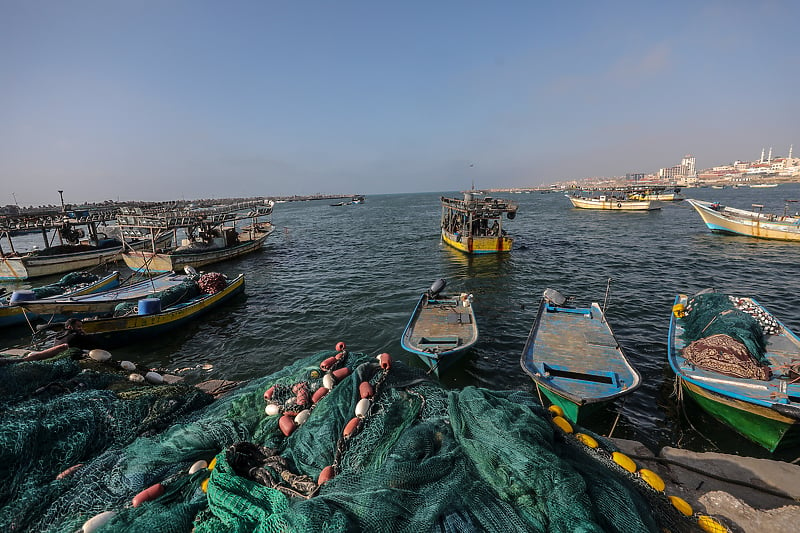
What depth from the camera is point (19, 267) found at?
22922mm

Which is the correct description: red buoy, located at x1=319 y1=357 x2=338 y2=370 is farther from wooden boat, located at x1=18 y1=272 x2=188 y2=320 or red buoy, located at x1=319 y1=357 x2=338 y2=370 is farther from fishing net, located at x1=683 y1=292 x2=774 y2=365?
wooden boat, located at x1=18 y1=272 x2=188 y2=320

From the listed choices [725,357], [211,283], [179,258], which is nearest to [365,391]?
[725,357]

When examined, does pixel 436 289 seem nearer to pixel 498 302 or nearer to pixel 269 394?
pixel 498 302

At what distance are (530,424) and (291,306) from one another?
16016 millimetres

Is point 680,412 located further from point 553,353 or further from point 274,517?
point 274,517

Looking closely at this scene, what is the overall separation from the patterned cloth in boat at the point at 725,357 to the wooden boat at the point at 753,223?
29.7 metres

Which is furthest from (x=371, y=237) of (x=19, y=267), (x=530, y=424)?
(x=530, y=424)

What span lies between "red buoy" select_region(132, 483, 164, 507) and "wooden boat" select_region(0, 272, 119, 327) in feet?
43.8

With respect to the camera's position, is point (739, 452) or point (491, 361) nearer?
point (739, 452)

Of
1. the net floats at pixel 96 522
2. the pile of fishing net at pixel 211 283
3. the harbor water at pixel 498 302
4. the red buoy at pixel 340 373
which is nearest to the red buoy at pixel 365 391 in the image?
→ the red buoy at pixel 340 373

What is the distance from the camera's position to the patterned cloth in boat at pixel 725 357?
754 centimetres

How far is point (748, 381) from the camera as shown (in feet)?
24.3

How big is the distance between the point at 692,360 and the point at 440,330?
7.07 metres

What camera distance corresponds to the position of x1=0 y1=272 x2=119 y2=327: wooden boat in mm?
A: 13695
